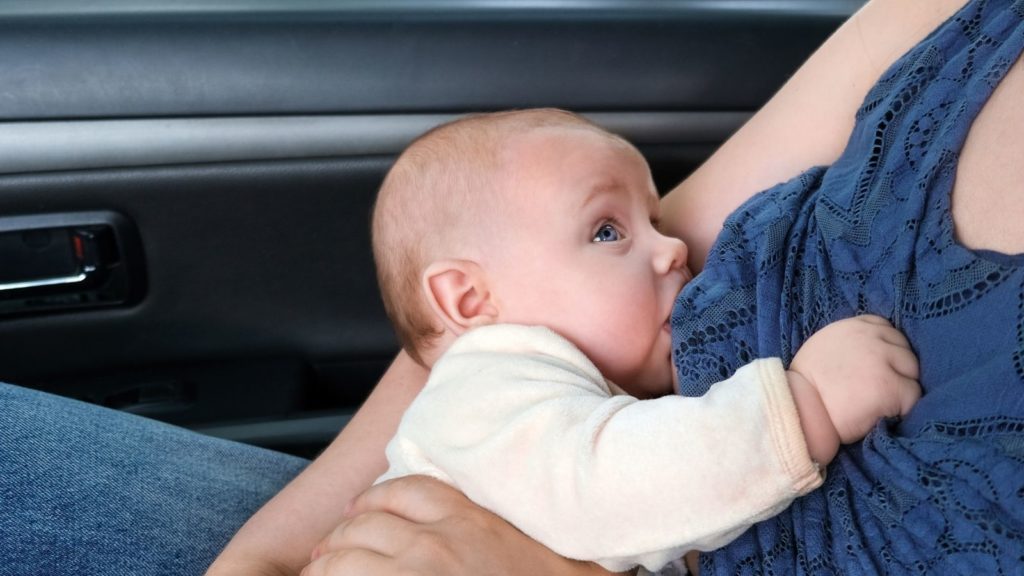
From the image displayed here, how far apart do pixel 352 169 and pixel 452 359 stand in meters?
0.79

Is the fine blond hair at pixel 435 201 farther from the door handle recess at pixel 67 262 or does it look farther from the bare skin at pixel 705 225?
the door handle recess at pixel 67 262

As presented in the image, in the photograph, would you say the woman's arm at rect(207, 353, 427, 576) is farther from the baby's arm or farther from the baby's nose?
the baby's arm

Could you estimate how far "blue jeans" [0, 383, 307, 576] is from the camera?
3.91 ft

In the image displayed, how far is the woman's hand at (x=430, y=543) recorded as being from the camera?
1.07m

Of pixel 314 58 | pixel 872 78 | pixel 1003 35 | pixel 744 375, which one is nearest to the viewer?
pixel 744 375

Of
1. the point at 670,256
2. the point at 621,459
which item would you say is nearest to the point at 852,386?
the point at 621,459

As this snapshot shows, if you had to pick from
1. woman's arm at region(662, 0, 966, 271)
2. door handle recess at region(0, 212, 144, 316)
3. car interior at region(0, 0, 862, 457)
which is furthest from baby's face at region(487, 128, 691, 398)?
door handle recess at region(0, 212, 144, 316)

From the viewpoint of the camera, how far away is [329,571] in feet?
3.65

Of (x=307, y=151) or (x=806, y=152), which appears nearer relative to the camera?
(x=806, y=152)

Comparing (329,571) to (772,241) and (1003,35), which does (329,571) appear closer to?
(772,241)

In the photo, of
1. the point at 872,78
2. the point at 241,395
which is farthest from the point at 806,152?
the point at 241,395

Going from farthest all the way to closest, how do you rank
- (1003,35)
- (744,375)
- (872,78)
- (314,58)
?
(314,58), (872,78), (1003,35), (744,375)

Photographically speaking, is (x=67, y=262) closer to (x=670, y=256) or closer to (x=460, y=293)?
(x=460, y=293)

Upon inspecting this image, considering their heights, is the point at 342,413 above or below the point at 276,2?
below
